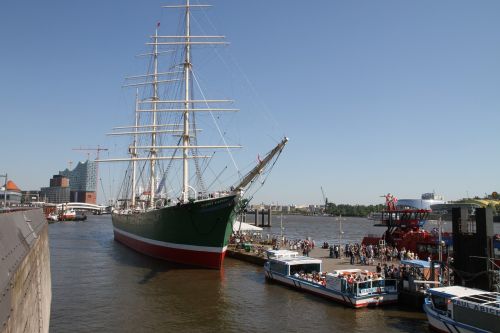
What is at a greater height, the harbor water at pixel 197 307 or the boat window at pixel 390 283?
the boat window at pixel 390 283

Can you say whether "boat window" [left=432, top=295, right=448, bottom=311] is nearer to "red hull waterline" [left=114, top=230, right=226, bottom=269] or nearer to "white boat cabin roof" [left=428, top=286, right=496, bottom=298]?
"white boat cabin roof" [left=428, top=286, right=496, bottom=298]

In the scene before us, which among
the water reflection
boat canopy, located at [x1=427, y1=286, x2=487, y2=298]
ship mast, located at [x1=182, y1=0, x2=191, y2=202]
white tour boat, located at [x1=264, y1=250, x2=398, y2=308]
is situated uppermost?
ship mast, located at [x1=182, y1=0, x2=191, y2=202]

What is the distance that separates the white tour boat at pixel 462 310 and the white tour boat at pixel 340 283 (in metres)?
3.77

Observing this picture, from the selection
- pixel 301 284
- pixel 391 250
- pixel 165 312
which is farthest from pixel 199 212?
pixel 391 250

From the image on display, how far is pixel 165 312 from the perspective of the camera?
80.5 feet

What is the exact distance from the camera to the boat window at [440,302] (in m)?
21.3

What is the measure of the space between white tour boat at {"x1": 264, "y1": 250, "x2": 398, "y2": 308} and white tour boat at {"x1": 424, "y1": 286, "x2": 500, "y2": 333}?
3772 mm

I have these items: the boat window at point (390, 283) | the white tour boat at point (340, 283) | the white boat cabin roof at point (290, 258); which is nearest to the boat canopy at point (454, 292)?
the white tour boat at point (340, 283)

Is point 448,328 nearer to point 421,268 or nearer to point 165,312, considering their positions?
point 421,268

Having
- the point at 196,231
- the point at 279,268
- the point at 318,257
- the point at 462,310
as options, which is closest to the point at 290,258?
the point at 279,268

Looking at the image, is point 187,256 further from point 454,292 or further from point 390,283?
point 454,292

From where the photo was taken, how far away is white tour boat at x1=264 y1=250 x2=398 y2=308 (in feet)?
84.4

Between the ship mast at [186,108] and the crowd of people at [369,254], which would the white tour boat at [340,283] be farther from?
the ship mast at [186,108]

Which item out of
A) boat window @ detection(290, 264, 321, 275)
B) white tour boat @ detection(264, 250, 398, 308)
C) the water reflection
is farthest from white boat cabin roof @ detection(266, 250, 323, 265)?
the water reflection
